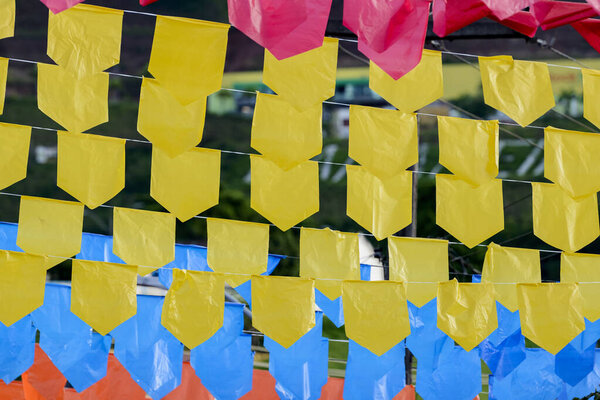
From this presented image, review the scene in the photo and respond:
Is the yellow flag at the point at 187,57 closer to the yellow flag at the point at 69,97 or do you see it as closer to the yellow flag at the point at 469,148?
the yellow flag at the point at 69,97

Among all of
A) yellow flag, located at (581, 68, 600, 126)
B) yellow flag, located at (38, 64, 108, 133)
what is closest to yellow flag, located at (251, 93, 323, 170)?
yellow flag, located at (38, 64, 108, 133)

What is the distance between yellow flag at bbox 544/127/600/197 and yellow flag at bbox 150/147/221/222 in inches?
50.2

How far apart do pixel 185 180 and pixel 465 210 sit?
1.09 m

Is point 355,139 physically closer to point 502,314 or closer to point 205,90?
point 205,90

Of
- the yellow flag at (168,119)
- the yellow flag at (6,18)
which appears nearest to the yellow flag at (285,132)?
the yellow flag at (168,119)

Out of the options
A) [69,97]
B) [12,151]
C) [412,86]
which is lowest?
[12,151]

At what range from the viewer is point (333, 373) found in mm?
8883

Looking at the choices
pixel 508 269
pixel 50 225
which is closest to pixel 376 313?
pixel 508 269

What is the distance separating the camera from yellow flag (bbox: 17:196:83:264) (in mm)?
3150

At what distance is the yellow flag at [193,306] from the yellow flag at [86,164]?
43cm

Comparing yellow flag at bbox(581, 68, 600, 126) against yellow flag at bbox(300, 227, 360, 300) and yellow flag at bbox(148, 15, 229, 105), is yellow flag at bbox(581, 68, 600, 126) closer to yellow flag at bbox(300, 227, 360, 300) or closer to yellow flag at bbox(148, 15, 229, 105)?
yellow flag at bbox(300, 227, 360, 300)

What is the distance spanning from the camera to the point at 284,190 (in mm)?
3092

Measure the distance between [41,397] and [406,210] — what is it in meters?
1.99

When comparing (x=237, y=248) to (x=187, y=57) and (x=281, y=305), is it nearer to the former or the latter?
(x=281, y=305)
